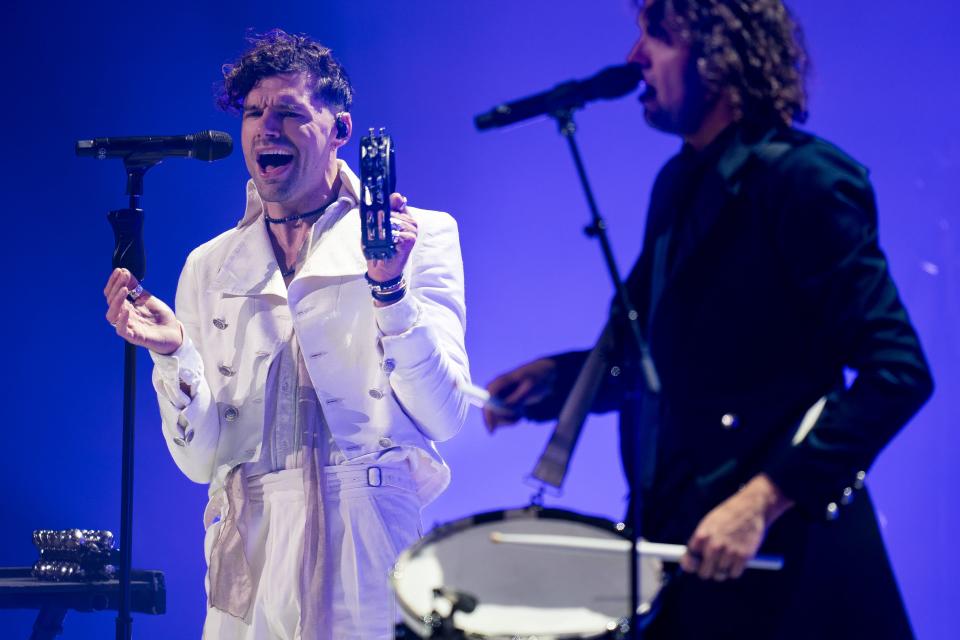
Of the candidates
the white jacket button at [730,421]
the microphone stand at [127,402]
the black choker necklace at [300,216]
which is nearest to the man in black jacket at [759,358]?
the white jacket button at [730,421]

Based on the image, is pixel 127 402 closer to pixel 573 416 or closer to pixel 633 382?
pixel 573 416

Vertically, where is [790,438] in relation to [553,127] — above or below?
below

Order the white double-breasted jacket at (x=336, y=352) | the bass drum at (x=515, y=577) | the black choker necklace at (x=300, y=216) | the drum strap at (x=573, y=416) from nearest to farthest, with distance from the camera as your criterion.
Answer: the bass drum at (x=515, y=577) < the drum strap at (x=573, y=416) < the white double-breasted jacket at (x=336, y=352) < the black choker necklace at (x=300, y=216)

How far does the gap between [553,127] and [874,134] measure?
1024 mm

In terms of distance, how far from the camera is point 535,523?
1.86m

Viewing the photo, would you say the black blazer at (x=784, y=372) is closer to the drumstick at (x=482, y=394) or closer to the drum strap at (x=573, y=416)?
the drum strap at (x=573, y=416)

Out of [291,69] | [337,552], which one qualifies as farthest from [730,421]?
[291,69]

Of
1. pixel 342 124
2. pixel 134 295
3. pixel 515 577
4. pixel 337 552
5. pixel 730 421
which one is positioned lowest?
pixel 337 552

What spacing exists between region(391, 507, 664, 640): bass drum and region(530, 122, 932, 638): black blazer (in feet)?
0.29

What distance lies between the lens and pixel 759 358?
1.76 m

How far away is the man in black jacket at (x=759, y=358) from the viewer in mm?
1630

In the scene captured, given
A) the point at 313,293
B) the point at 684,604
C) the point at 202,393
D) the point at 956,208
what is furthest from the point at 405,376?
the point at 956,208

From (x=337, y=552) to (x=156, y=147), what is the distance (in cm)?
120

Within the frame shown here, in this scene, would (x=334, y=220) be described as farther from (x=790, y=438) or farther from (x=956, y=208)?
(x=790, y=438)
